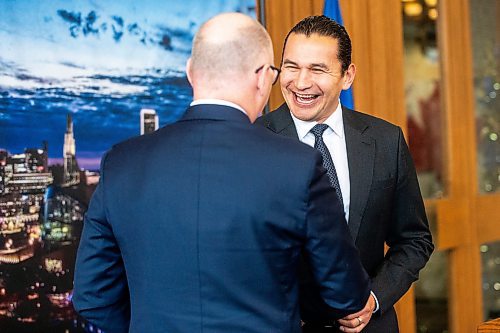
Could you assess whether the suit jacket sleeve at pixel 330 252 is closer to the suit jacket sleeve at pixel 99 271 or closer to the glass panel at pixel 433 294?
the suit jacket sleeve at pixel 99 271

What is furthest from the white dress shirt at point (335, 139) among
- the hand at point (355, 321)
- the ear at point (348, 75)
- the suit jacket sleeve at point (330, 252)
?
the suit jacket sleeve at point (330, 252)

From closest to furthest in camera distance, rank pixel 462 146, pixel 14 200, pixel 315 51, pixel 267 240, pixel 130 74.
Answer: pixel 267 240 < pixel 315 51 < pixel 14 200 < pixel 130 74 < pixel 462 146

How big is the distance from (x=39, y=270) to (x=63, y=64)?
0.87 meters

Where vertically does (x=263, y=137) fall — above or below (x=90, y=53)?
below

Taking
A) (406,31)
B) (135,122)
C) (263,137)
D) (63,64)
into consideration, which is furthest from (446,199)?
(263,137)

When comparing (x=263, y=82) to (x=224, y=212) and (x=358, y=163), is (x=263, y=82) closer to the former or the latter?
(x=224, y=212)

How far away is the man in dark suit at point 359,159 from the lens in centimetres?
245

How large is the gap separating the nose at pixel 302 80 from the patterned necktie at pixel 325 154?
0.14 meters

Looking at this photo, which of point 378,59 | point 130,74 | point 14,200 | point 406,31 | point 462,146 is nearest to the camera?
point 14,200

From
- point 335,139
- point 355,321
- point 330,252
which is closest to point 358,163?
point 335,139

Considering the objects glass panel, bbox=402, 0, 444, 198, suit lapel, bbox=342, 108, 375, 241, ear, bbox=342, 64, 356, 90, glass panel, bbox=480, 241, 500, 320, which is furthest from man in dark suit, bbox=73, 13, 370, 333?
glass panel, bbox=480, 241, 500, 320

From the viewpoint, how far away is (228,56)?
1775mm

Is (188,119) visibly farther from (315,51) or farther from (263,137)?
(315,51)

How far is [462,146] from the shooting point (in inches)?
221
